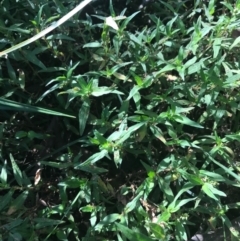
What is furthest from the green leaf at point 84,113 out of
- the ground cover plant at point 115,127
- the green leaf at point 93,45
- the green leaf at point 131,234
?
the green leaf at point 131,234

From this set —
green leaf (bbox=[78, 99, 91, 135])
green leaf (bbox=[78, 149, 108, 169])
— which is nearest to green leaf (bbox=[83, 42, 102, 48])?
green leaf (bbox=[78, 99, 91, 135])

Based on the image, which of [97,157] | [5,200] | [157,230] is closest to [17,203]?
[5,200]

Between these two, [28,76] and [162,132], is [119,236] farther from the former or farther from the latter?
[28,76]

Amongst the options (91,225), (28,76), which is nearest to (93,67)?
(28,76)

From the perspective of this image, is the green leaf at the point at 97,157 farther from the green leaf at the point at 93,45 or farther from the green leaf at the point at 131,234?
the green leaf at the point at 93,45

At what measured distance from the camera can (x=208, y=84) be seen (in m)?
1.41

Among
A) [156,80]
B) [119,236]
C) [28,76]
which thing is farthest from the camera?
[28,76]

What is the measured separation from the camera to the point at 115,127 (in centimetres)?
141

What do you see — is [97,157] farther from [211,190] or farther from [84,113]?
[211,190]

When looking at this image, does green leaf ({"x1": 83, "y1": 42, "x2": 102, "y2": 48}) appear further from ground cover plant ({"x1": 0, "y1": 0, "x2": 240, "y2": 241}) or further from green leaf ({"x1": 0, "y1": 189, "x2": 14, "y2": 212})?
green leaf ({"x1": 0, "y1": 189, "x2": 14, "y2": 212})

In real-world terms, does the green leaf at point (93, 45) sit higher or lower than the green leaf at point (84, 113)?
higher

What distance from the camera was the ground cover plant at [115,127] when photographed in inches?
52.7

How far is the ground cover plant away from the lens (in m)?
1.34

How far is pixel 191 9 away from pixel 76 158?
2.21 feet
